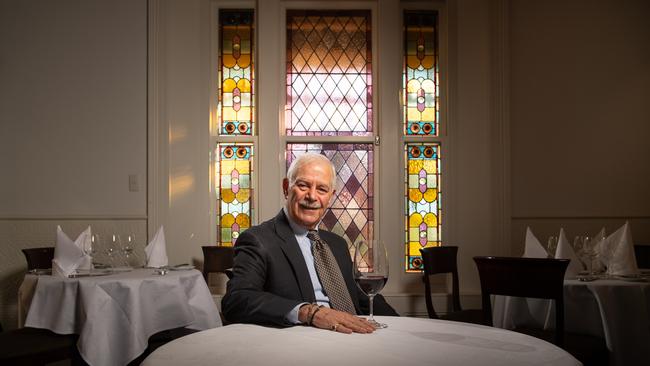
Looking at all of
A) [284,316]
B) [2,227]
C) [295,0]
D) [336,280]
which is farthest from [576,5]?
[2,227]

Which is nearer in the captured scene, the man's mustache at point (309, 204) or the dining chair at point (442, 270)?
the man's mustache at point (309, 204)

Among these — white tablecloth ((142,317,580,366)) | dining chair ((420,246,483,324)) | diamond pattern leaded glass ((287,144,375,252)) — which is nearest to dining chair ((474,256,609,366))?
dining chair ((420,246,483,324))

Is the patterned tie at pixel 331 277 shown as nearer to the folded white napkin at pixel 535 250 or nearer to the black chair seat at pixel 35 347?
the black chair seat at pixel 35 347

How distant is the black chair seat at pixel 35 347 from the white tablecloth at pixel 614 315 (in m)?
2.55

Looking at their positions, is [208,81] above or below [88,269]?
above

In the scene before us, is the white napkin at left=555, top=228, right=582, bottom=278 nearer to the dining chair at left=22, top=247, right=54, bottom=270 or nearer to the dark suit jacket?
the dark suit jacket

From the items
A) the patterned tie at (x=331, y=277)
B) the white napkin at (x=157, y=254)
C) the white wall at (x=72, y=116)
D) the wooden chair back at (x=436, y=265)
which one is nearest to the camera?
the patterned tie at (x=331, y=277)

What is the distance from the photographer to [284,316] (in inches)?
61.6

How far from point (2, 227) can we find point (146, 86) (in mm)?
1596

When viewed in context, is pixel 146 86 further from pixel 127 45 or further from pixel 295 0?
pixel 295 0

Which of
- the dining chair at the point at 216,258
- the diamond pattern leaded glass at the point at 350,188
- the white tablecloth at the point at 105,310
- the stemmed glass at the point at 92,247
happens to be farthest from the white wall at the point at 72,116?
the white tablecloth at the point at 105,310

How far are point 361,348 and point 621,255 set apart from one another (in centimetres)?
274

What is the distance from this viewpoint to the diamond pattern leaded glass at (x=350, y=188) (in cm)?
509

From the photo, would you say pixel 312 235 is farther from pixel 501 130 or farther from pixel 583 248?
pixel 501 130
